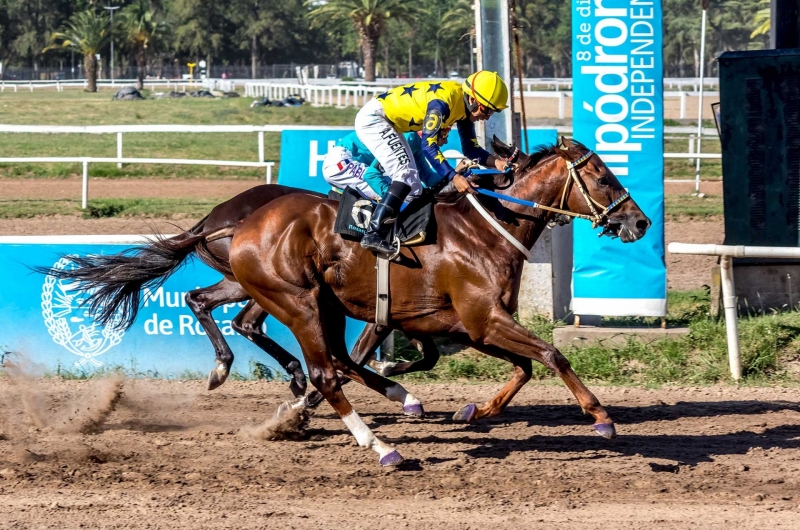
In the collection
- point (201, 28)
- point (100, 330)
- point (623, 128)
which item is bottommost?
point (100, 330)

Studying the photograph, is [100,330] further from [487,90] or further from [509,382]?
[487,90]

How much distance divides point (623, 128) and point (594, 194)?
2.19m

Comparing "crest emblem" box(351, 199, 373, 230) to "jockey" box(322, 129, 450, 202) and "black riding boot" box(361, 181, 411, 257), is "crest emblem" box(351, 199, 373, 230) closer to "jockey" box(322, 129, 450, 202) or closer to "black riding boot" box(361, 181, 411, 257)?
"black riding boot" box(361, 181, 411, 257)

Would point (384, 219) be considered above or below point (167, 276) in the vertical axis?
above

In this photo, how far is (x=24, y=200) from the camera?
15000 mm

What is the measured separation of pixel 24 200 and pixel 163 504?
11.3 metres

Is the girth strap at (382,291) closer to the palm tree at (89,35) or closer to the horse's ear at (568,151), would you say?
the horse's ear at (568,151)

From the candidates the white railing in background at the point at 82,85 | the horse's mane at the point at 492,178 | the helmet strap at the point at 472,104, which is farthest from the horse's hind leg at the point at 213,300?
the white railing in background at the point at 82,85

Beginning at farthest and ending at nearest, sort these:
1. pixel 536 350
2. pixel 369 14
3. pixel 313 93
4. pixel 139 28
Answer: pixel 139 28 < pixel 369 14 < pixel 313 93 < pixel 536 350

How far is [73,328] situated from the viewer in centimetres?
761

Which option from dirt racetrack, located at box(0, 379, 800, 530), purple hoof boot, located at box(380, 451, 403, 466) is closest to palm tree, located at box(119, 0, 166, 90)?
dirt racetrack, located at box(0, 379, 800, 530)

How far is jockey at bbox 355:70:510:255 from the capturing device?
5.53 meters

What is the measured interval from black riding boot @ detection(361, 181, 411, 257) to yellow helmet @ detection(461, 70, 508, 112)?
62 centimetres

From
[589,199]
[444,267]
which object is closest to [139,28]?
[444,267]
